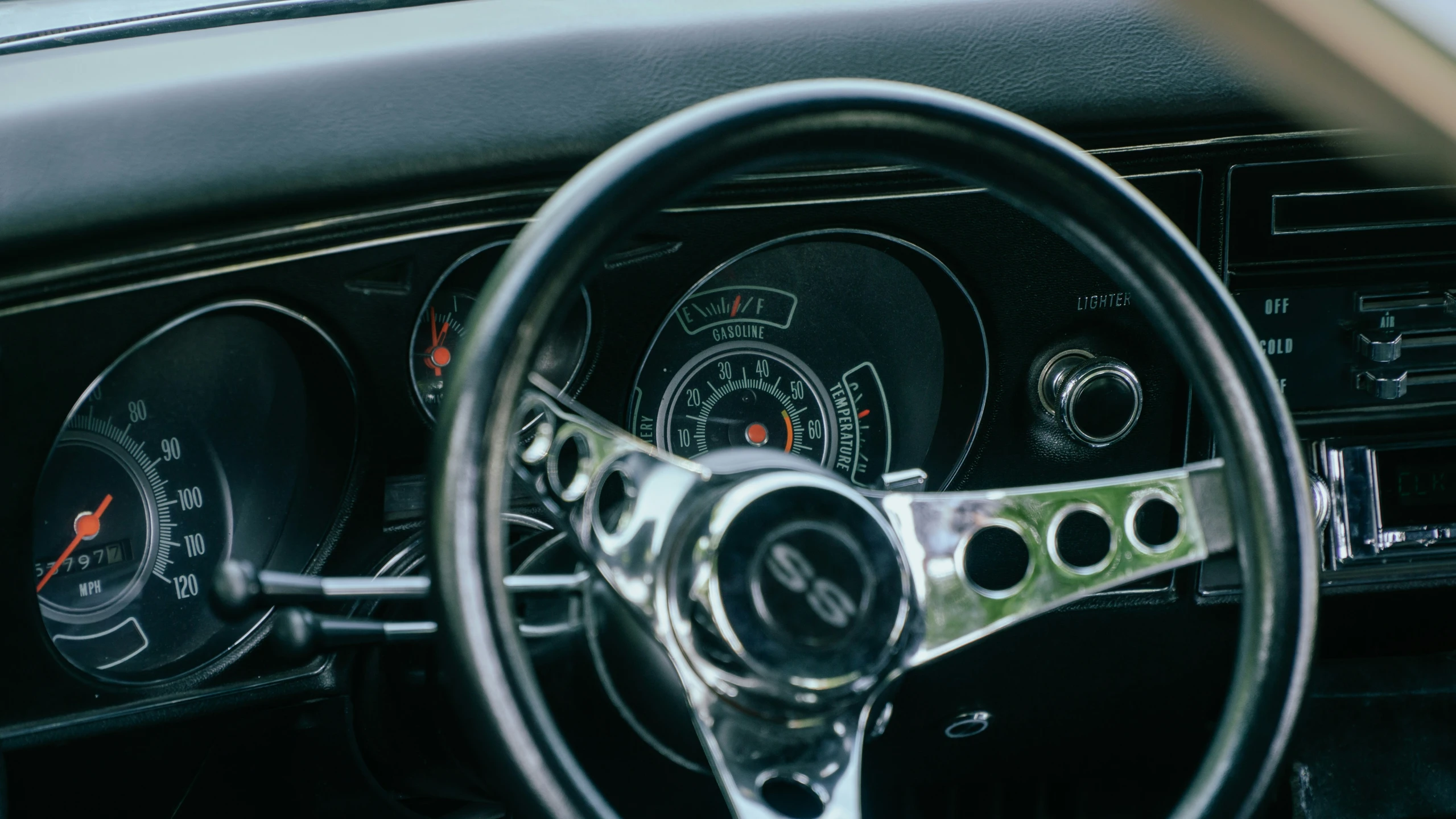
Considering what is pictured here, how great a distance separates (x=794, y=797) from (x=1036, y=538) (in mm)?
305

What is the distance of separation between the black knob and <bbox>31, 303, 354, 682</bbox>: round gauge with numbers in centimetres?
90

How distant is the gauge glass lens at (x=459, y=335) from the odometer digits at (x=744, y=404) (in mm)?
159

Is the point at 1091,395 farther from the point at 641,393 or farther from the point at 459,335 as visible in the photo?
the point at 459,335

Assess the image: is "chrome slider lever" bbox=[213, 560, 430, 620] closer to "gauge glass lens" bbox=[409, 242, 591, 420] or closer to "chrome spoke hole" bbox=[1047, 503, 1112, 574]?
"gauge glass lens" bbox=[409, 242, 591, 420]

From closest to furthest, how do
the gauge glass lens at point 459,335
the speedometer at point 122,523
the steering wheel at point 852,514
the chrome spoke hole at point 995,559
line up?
the steering wheel at point 852,514, the speedometer at point 122,523, the gauge glass lens at point 459,335, the chrome spoke hole at point 995,559

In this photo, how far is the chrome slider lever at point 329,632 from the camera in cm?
123

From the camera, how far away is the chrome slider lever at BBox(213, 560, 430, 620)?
3.88ft

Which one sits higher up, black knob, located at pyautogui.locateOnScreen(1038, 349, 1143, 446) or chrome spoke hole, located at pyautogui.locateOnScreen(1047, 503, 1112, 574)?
black knob, located at pyautogui.locateOnScreen(1038, 349, 1143, 446)

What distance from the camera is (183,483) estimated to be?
164 cm

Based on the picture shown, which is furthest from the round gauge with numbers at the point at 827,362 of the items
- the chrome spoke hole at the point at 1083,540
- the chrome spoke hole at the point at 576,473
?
the chrome spoke hole at the point at 576,473

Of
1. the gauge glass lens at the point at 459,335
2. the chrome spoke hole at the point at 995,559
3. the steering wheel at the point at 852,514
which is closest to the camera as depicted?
the steering wheel at the point at 852,514

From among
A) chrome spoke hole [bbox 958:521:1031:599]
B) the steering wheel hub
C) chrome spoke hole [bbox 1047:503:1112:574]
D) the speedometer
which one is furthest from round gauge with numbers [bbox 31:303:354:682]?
chrome spoke hole [bbox 1047:503:1112:574]

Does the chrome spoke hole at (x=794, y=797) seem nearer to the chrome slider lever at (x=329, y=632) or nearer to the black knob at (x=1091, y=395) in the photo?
the chrome slider lever at (x=329, y=632)

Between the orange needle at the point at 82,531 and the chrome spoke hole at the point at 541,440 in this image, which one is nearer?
the chrome spoke hole at the point at 541,440
